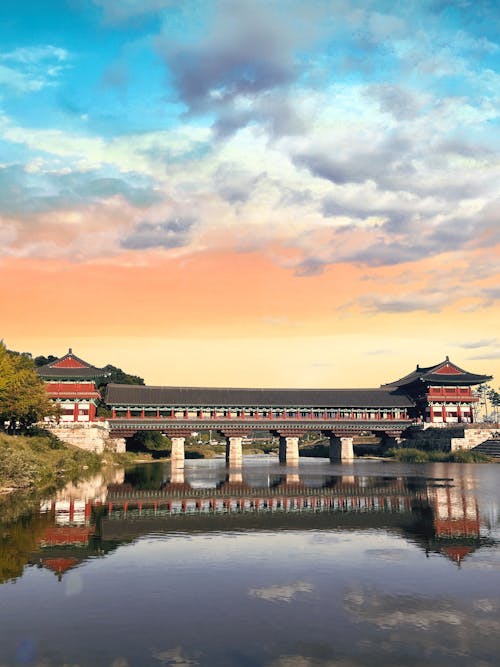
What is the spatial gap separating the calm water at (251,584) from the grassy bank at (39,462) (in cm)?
713

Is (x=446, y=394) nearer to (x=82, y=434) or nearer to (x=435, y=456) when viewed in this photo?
(x=435, y=456)

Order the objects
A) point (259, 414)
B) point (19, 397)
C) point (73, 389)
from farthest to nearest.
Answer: point (259, 414) → point (73, 389) → point (19, 397)

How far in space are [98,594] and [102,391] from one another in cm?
9032

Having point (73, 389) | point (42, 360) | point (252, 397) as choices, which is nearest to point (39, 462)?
point (73, 389)

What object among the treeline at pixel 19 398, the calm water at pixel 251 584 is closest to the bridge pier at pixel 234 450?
the treeline at pixel 19 398

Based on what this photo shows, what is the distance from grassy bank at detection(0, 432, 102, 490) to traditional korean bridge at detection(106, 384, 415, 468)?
49.2ft

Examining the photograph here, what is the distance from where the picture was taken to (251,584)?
1794 centimetres

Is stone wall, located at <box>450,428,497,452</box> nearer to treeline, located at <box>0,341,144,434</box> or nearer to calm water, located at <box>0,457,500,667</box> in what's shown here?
calm water, located at <box>0,457,500,667</box>

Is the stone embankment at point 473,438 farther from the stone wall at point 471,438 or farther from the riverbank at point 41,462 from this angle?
the riverbank at point 41,462

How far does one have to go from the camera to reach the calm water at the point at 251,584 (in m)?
12.6

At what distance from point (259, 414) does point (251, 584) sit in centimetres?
7584

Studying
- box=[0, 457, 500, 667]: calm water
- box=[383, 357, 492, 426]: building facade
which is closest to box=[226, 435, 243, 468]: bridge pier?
box=[383, 357, 492, 426]: building facade

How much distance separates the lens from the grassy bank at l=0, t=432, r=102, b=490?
42.3 m

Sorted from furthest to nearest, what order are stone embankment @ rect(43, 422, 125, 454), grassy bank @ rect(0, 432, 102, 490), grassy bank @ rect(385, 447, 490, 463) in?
1. stone embankment @ rect(43, 422, 125, 454)
2. grassy bank @ rect(385, 447, 490, 463)
3. grassy bank @ rect(0, 432, 102, 490)
